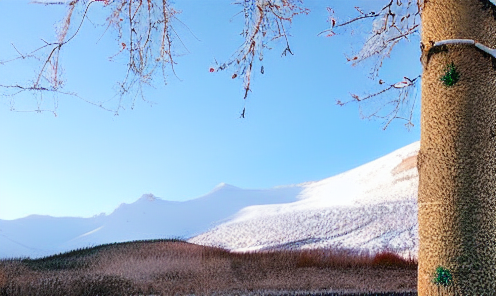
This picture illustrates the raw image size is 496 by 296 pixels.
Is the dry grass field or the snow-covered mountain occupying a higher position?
the snow-covered mountain

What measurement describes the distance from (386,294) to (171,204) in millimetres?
11154

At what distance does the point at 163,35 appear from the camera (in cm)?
392

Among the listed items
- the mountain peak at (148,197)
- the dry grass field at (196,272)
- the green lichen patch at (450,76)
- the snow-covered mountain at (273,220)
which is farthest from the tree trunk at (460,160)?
the mountain peak at (148,197)

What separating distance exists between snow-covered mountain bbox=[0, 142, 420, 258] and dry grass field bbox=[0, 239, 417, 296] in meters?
1.05

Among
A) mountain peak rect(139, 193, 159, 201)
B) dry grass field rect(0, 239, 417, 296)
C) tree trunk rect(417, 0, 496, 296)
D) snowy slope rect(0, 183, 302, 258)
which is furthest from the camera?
mountain peak rect(139, 193, 159, 201)

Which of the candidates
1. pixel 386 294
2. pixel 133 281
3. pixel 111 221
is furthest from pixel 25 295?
pixel 111 221

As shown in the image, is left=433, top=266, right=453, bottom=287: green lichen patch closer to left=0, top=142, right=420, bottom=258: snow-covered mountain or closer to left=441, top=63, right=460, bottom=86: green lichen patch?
left=441, top=63, right=460, bottom=86: green lichen patch

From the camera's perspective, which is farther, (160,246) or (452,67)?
(160,246)

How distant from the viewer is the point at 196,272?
655 cm

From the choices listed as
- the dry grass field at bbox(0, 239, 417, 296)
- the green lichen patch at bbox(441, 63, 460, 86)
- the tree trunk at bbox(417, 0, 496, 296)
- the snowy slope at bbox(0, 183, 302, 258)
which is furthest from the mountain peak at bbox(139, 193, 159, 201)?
the green lichen patch at bbox(441, 63, 460, 86)

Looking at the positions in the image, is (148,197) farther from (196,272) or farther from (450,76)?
(450,76)

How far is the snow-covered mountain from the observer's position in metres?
9.25

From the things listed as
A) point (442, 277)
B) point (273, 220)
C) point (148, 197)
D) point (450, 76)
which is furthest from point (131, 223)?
point (450, 76)

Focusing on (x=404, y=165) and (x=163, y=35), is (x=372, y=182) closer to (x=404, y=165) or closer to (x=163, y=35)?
(x=404, y=165)
